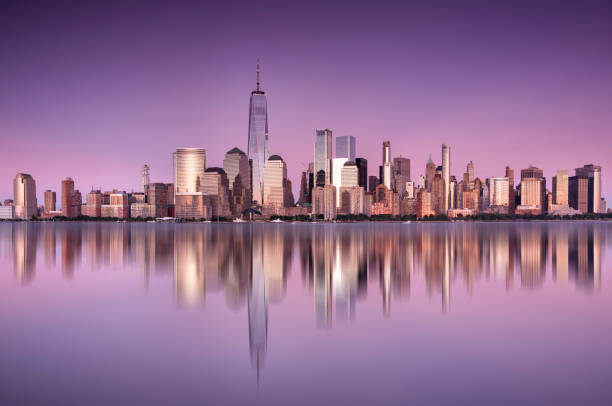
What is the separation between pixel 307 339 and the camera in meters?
15.8

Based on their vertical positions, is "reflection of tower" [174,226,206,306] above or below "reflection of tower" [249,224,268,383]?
below

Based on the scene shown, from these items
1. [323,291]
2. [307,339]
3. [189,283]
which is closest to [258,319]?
[307,339]

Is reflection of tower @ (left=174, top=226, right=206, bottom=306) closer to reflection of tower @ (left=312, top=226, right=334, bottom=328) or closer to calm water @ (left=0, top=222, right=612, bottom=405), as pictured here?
calm water @ (left=0, top=222, right=612, bottom=405)

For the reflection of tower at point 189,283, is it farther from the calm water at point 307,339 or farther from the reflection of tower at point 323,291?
the reflection of tower at point 323,291

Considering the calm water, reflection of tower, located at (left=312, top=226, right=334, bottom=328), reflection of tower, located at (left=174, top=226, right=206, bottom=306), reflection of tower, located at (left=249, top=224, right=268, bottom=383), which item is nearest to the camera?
the calm water

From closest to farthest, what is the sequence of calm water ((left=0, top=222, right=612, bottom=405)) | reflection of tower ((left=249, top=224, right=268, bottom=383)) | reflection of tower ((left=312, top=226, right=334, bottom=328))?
1. calm water ((left=0, top=222, right=612, bottom=405))
2. reflection of tower ((left=249, top=224, right=268, bottom=383))
3. reflection of tower ((left=312, top=226, right=334, bottom=328))

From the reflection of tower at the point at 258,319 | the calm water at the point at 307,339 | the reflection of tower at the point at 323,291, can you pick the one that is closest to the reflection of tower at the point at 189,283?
the calm water at the point at 307,339

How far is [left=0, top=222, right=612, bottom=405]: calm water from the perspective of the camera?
11.2 meters

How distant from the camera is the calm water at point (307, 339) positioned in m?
11.2

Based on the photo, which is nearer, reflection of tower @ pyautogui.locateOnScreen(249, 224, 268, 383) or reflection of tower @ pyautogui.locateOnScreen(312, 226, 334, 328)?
reflection of tower @ pyautogui.locateOnScreen(249, 224, 268, 383)

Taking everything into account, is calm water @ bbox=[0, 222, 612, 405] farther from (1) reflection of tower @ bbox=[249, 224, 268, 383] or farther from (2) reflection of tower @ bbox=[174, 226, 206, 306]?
(2) reflection of tower @ bbox=[174, 226, 206, 306]

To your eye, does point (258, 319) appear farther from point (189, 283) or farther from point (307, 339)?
point (189, 283)

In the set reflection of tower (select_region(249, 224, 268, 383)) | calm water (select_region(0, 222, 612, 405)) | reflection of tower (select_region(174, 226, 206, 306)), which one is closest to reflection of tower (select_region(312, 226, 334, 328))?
calm water (select_region(0, 222, 612, 405))

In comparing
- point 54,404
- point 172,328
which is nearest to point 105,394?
point 54,404
